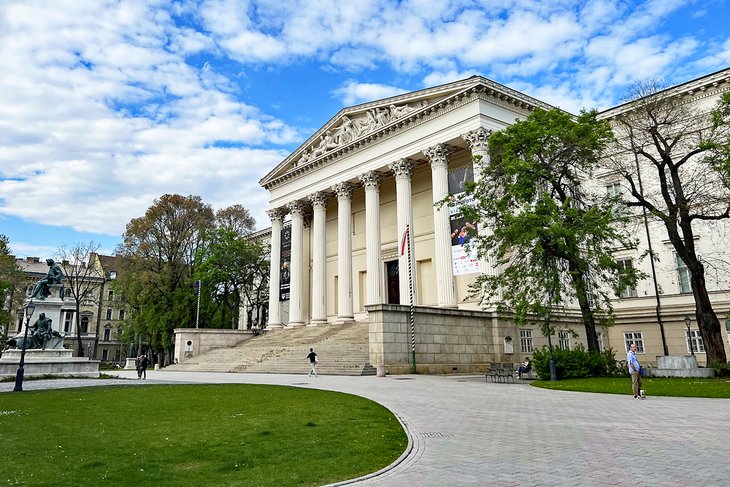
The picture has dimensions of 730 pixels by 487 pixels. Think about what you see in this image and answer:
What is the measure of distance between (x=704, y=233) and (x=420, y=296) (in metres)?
20.0

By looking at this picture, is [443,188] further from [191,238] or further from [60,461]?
[60,461]

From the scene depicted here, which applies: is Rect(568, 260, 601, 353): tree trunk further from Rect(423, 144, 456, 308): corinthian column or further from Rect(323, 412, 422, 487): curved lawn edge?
Rect(323, 412, 422, 487): curved lawn edge

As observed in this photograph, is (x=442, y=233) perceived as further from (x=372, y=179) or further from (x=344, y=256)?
(x=344, y=256)

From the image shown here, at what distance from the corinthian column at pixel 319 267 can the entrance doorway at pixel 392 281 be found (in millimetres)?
5462

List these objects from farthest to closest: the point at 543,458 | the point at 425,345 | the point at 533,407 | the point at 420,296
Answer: the point at 420,296
the point at 425,345
the point at 533,407
the point at 543,458

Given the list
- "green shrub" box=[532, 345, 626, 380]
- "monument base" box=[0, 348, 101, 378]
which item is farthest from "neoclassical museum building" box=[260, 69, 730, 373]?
"monument base" box=[0, 348, 101, 378]

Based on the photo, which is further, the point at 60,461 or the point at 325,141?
the point at 325,141

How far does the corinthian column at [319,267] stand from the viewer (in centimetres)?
4350

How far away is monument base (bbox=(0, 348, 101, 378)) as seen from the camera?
83.7 feet

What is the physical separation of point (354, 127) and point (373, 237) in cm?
1054

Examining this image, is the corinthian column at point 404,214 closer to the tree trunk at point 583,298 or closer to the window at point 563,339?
the window at point 563,339

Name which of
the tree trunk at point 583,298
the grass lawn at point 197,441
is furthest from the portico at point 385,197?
the grass lawn at point 197,441

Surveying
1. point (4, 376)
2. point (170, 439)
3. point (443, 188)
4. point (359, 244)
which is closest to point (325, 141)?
point (359, 244)

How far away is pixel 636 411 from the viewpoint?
12055 millimetres
